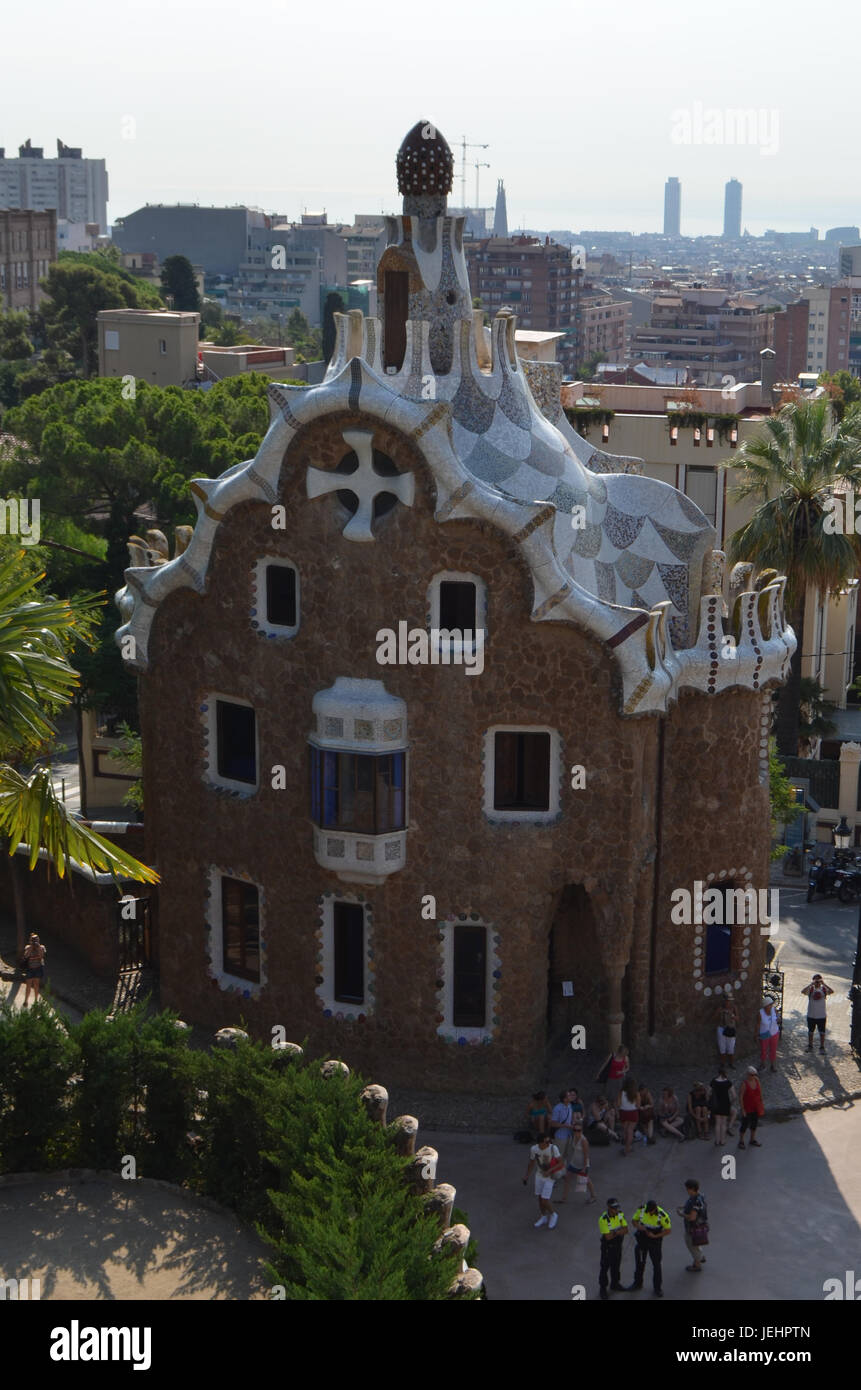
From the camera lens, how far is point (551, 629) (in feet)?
89.7

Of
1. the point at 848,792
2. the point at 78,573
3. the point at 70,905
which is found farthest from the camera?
the point at 78,573

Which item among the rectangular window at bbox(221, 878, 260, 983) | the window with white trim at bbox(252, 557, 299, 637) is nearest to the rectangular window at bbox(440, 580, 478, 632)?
the window with white trim at bbox(252, 557, 299, 637)

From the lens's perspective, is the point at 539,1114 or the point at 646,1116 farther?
the point at 646,1116

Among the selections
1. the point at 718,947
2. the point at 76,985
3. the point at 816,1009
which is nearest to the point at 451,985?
the point at 718,947

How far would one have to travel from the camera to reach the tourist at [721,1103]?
90.3ft

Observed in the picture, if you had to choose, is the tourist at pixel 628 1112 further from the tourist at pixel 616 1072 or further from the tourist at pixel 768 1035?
the tourist at pixel 768 1035

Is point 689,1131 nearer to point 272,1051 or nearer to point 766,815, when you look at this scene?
point 766,815

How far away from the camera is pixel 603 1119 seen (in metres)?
27.5

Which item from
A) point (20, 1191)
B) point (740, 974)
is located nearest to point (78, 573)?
point (740, 974)

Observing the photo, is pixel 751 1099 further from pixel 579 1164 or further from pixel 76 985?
pixel 76 985

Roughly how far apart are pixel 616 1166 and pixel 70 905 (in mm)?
12062

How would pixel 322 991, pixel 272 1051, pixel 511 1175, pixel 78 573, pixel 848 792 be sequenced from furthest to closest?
pixel 78 573
pixel 848 792
pixel 322 991
pixel 511 1175
pixel 272 1051

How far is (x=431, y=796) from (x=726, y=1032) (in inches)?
254

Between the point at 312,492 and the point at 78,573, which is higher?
the point at 312,492
